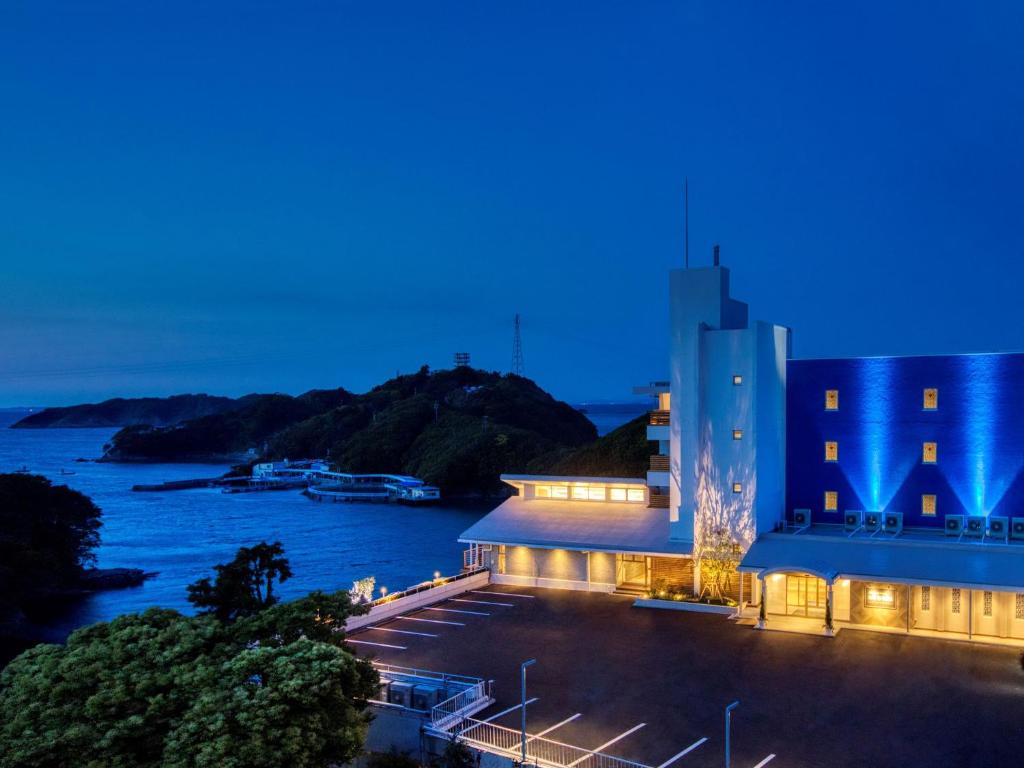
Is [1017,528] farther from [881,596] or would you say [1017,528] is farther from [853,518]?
[881,596]

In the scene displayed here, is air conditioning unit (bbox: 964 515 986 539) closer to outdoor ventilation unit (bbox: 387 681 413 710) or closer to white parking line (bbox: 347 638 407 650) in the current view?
white parking line (bbox: 347 638 407 650)

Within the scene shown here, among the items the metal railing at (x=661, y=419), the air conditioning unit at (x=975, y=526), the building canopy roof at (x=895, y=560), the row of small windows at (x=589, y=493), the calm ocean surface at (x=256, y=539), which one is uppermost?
the metal railing at (x=661, y=419)

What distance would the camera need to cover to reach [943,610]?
21.5m

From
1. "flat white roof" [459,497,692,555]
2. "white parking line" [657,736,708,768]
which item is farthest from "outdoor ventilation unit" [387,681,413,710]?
"flat white roof" [459,497,692,555]

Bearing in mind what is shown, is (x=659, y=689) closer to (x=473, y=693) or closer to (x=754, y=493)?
(x=473, y=693)

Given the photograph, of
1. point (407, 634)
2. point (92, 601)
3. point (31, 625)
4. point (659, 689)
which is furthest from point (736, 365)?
point (92, 601)

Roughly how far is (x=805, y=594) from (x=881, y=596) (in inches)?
76.0

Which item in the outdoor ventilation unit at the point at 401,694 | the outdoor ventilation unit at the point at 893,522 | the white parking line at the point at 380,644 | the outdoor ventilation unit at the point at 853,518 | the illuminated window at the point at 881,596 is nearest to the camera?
the outdoor ventilation unit at the point at 401,694

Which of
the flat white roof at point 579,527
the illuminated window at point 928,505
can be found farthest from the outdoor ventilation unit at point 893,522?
the flat white roof at point 579,527

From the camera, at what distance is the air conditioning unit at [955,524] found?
23.7m

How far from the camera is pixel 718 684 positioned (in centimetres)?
1798

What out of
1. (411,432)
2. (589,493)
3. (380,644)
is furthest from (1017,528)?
(411,432)

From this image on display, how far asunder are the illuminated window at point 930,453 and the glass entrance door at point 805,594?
200 inches

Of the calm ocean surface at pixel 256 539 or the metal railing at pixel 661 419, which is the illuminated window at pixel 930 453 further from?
the calm ocean surface at pixel 256 539
